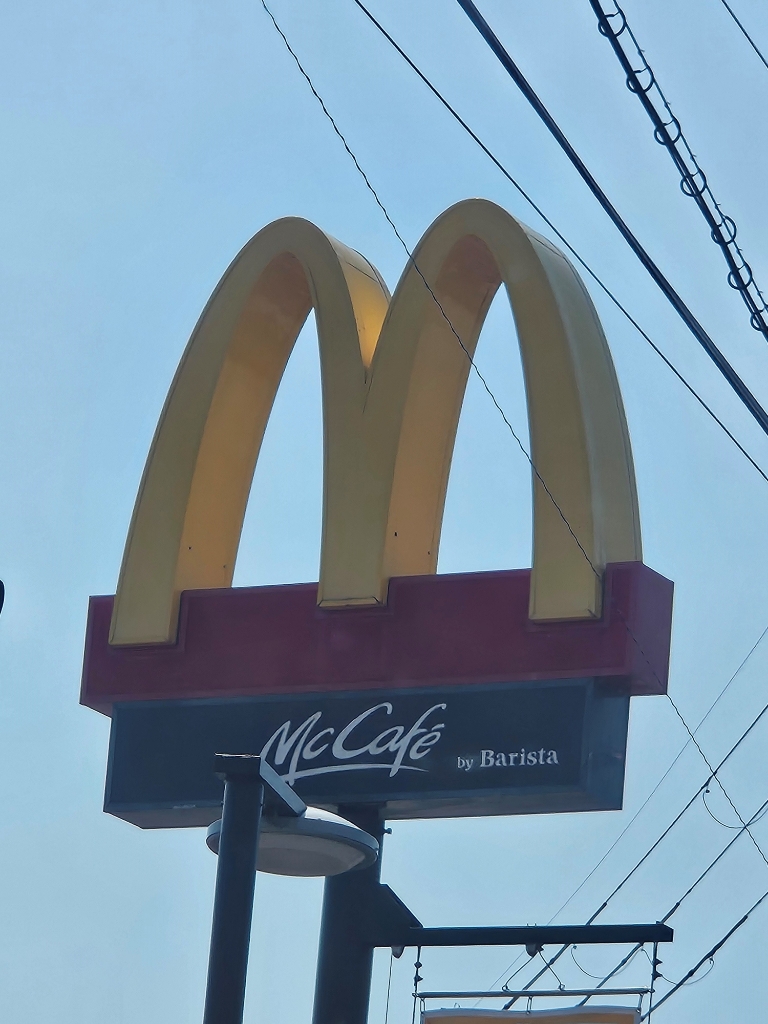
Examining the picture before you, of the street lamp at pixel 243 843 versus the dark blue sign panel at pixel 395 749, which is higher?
the dark blue sign panel at pixel 395 749

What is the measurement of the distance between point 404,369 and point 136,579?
2.49m

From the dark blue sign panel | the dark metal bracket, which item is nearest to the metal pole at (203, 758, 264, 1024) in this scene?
the dark metal bracket

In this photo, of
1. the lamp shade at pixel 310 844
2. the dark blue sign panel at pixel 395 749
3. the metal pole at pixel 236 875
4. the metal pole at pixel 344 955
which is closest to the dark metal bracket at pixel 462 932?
the metal pole at pixel 344 955

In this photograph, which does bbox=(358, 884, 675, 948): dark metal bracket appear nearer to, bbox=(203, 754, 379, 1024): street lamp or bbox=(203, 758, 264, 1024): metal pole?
bbox=(203, 754, 379, 1024): street lamp

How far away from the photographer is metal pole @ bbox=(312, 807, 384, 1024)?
39.3 feet

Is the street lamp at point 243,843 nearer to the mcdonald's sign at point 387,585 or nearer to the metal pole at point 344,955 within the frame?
the metal pole at point 344,955

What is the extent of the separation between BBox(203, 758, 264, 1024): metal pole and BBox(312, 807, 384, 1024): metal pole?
2833 millimetres

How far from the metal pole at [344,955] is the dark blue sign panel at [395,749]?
60 centimetres

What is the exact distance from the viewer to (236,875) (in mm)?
9219

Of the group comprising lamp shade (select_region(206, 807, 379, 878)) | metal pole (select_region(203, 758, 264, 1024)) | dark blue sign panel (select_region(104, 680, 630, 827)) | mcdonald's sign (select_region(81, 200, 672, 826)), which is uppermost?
mcdonald's sign (select_region(81, 200, 672, 826))

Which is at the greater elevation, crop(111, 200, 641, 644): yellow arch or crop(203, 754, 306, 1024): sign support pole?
crop(111, 200, 641, 644): yellow arch

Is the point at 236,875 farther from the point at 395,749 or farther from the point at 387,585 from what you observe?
the point at 387,585

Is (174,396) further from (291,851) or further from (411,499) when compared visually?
(291,851)

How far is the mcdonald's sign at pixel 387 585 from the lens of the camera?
12039 mm
